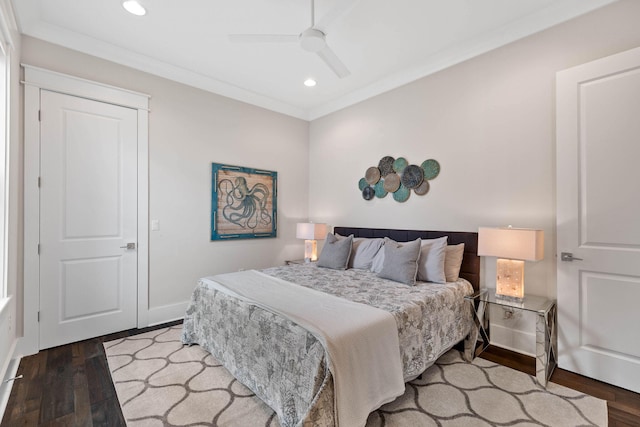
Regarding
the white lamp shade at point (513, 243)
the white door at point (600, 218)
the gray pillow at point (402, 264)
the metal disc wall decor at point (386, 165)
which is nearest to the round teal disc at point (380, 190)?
the metal disc wall decor at point (386, 165)

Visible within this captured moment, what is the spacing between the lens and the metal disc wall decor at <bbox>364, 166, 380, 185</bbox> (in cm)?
379

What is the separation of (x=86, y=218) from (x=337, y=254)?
2.57 metres

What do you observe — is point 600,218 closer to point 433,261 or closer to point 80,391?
point 433,261

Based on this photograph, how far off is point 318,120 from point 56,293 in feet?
12.6

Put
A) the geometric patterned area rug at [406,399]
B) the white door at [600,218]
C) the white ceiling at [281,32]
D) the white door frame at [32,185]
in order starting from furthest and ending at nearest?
the white door frame at [32,185]
the white ceiling at [281,32]
the white door at [600,218]
the geometric patterned area rug at [406,399]

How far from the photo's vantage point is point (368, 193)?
3889 millimetres

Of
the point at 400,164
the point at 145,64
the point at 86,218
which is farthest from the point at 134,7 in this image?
the point at 400,164

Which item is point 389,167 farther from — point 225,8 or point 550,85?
point 225,8

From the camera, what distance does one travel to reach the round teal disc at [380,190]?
12.2 feet

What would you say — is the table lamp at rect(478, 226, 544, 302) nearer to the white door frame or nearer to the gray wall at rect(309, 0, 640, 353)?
the gray wall at rect(309, 0, 640, 353)

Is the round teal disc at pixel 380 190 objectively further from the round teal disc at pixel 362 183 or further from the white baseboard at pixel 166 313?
the white baseboard at pixel 166 313

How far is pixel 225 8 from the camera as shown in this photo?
2430 millimetres

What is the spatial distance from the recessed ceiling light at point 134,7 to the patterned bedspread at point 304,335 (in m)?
2.37

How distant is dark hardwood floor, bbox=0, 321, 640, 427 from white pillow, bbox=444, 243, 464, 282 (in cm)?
72
